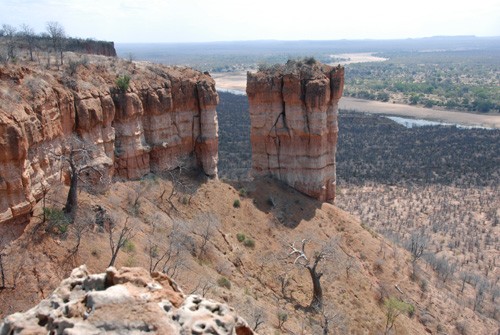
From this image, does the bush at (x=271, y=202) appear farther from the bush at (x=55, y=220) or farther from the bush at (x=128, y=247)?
the bush at (x=55, y=220)

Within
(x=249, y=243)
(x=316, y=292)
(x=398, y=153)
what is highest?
(x=249, y=243)

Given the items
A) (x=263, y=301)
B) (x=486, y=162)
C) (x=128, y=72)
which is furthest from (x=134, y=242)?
(x=486, y=162)

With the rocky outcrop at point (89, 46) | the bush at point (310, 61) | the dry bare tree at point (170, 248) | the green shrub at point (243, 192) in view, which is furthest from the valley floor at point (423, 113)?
the dry bare tree at point (170, 248)

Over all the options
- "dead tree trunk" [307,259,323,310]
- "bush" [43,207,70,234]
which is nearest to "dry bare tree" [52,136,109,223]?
"bush" [43,207,70,234]

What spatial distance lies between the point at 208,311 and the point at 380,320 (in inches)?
834

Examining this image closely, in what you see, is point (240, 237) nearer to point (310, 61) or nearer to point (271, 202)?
point (271, 202)

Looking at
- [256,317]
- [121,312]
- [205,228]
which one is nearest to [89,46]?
[205,228]

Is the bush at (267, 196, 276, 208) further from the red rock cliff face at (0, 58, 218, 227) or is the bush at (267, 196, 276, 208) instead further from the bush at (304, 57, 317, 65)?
the bush at (304, 57, 317, 65)

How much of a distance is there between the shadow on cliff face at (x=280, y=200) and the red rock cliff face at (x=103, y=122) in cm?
364

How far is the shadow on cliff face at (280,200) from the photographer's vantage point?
37.7 meters

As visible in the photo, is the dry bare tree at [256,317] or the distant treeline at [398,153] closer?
the dry bare tree at [256,317]

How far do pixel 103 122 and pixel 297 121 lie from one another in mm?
16561

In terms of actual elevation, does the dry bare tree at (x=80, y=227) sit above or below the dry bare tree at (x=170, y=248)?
above

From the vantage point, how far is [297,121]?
40.0 metres
